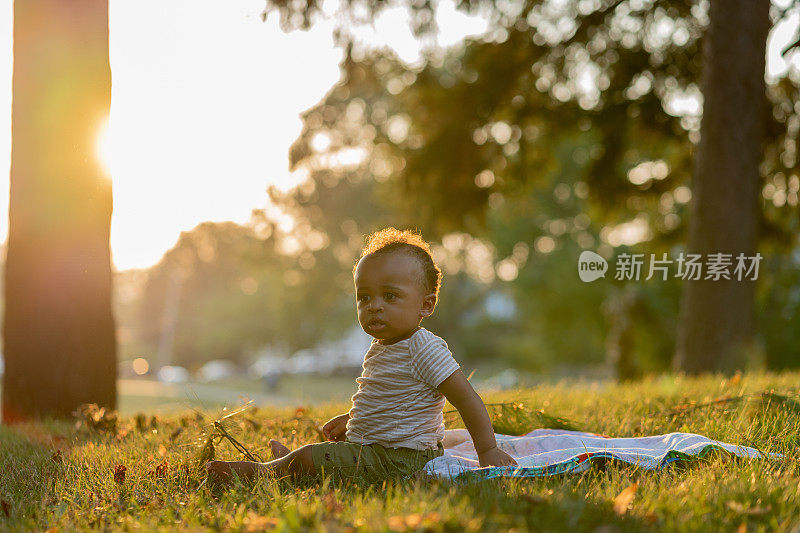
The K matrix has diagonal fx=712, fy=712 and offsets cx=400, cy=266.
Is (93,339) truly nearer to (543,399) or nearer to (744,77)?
(543,399)

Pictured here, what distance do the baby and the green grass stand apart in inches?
7.3

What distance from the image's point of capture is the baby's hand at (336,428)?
418 cm

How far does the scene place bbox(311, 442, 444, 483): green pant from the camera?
355 centimetres

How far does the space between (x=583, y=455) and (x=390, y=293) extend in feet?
4.09

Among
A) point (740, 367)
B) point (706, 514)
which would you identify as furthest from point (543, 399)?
point (740, 367)

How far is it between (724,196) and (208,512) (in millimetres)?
8123

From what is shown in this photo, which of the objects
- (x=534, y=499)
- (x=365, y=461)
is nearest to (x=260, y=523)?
(x=534, y=499)

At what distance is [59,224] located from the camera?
6137 millimetres

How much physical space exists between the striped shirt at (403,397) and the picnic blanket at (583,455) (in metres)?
0.20

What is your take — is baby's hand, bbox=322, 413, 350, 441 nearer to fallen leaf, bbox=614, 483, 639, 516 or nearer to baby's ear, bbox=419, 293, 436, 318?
baby's ear, bbox=419, 293, 436, 318

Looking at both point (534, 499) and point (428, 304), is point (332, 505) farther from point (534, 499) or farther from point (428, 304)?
point (428, 304)

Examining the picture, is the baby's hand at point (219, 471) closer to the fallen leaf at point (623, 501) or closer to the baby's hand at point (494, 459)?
the baby's hand at point (494, 459)
